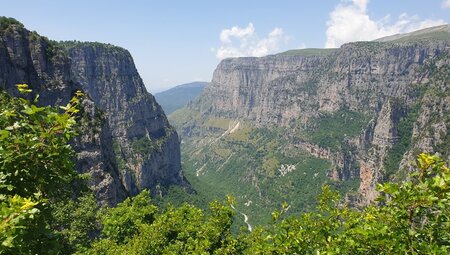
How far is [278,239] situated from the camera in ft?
56.1

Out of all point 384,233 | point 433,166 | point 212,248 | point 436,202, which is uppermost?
point 433,166

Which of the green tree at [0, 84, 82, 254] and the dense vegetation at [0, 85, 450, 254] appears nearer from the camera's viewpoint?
the dense vegetation at [0, 85, 450, 254]

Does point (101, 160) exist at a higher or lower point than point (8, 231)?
lower

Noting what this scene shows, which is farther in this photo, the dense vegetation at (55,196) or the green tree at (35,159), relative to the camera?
the green tree at (35,159)

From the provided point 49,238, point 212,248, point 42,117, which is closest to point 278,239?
point 49,238

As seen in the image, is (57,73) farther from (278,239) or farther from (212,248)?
(278,239)

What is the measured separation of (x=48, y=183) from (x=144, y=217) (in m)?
41.9

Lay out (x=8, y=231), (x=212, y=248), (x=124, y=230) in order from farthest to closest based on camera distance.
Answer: (x=124, y=230)
(x=212, y=248)
(x=8, y=231)

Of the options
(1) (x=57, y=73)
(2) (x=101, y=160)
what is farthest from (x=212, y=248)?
(1) (x=57, y=73)

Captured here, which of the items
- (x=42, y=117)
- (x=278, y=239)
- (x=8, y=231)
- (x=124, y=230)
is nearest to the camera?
(x=8, y=231)

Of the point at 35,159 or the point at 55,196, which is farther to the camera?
the point at 55,196

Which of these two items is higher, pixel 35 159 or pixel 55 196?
pixel 35 159

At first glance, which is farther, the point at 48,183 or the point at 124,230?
the point at 124,230

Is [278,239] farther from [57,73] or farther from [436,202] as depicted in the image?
[57,73]
